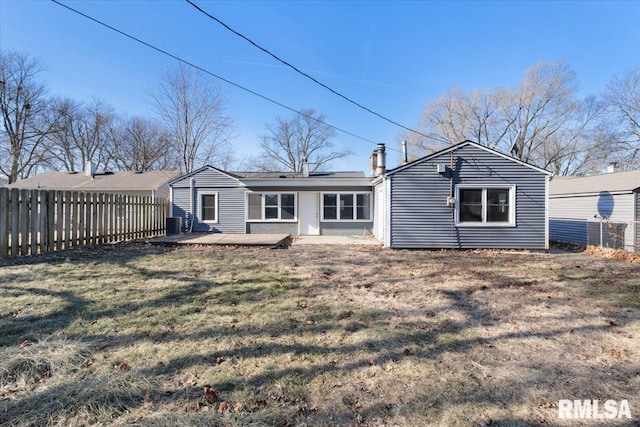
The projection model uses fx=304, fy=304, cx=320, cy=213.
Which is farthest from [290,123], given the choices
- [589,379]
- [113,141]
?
[589,379]

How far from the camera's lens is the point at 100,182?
23344mm

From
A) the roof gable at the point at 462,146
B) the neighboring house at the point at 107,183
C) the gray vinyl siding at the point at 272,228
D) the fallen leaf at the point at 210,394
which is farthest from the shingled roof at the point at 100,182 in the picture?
the fallen leaf at the point at 210,394

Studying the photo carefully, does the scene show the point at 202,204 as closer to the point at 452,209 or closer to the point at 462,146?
the point at 452,209

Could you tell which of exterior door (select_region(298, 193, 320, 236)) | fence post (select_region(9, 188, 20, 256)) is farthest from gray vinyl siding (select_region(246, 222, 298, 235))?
fence post (select_region(9, 188, 20, 256))

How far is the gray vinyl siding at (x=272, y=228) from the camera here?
14.7m

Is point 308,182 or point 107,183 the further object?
point 107,183

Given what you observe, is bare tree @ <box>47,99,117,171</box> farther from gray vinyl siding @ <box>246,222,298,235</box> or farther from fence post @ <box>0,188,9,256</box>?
fence post @ <box>0,188,9,256</box>

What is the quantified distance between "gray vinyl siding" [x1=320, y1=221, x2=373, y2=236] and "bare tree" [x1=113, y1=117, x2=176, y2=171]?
27.6m

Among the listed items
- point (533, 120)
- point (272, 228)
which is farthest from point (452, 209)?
point (533, 120)

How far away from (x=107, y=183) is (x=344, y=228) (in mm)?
19440

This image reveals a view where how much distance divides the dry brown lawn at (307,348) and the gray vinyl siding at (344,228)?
8088mm

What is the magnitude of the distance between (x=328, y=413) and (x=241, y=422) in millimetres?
617

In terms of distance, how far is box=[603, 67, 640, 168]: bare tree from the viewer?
Answer: 26469 mm

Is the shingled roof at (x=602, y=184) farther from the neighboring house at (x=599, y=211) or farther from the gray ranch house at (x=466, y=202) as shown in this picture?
the gray ranch house at (x=466, y=202)
